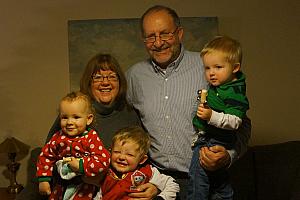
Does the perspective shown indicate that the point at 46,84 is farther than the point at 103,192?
Yes

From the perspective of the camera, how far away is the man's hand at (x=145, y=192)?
2.17m

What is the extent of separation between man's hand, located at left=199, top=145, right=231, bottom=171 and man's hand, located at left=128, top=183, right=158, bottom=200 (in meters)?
0.30

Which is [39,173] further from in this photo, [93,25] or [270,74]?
[270,74]

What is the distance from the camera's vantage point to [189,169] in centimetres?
224

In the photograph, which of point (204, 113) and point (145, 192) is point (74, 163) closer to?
point (145, 192)

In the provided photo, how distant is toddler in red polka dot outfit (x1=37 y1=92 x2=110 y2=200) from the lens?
2.06m

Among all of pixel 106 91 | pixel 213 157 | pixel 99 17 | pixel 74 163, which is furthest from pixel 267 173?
pixel 99 17

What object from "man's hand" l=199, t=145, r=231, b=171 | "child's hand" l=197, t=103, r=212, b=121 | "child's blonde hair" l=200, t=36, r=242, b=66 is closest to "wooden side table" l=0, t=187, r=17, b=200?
"man's hand" l=199, t=145, r=231, b=171

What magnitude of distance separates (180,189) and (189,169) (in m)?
0.23

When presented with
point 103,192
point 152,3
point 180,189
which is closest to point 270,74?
point 152,3

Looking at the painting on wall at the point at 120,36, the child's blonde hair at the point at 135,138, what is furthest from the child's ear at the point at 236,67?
the painting on wall at the point at 120,36

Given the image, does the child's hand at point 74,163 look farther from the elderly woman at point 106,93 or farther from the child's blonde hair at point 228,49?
the child's blonde hair at point 228,49

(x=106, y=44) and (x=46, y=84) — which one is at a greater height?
(x=106, y=44)

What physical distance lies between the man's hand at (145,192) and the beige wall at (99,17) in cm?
175
